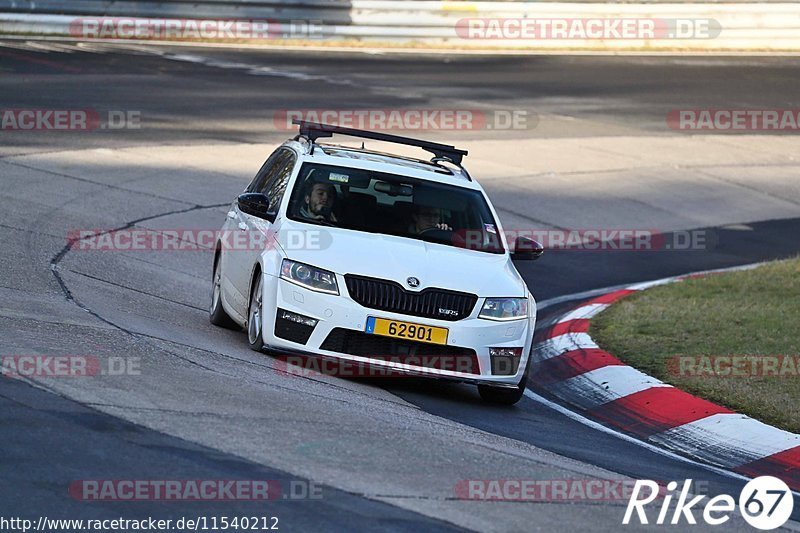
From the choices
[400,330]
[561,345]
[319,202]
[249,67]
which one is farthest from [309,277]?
[249,67]

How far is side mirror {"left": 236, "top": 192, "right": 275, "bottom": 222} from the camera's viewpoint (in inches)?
408

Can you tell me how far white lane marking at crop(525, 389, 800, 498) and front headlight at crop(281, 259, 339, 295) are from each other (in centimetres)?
187

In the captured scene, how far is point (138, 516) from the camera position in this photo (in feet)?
19.3

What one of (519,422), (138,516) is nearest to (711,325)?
(519,422)

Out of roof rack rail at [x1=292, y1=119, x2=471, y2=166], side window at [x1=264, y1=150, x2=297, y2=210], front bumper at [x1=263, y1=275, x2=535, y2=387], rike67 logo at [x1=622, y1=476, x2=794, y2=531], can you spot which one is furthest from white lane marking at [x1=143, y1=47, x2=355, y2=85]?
rike67 logo at [x1=622, y1=476, x2=794, y2=531]

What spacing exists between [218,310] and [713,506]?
504 cm

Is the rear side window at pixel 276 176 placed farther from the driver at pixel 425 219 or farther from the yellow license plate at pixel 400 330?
the yellow license plate at pixel 400 330

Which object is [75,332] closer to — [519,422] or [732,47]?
[519,422]

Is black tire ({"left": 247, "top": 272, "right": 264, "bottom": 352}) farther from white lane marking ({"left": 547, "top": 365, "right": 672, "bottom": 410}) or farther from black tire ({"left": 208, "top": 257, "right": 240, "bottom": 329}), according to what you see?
white lane marking ({"left": 547, "top": 365, "right": 672, "bottom": 410})

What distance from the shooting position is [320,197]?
1041cm

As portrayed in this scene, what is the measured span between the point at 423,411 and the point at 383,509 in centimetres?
260

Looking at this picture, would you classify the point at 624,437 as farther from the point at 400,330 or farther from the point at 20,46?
the point at 20,46

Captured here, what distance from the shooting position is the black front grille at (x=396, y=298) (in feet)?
30.6

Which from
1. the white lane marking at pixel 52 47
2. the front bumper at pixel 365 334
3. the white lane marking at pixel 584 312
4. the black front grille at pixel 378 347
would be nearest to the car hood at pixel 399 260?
the front bumper at pixel 365 334
